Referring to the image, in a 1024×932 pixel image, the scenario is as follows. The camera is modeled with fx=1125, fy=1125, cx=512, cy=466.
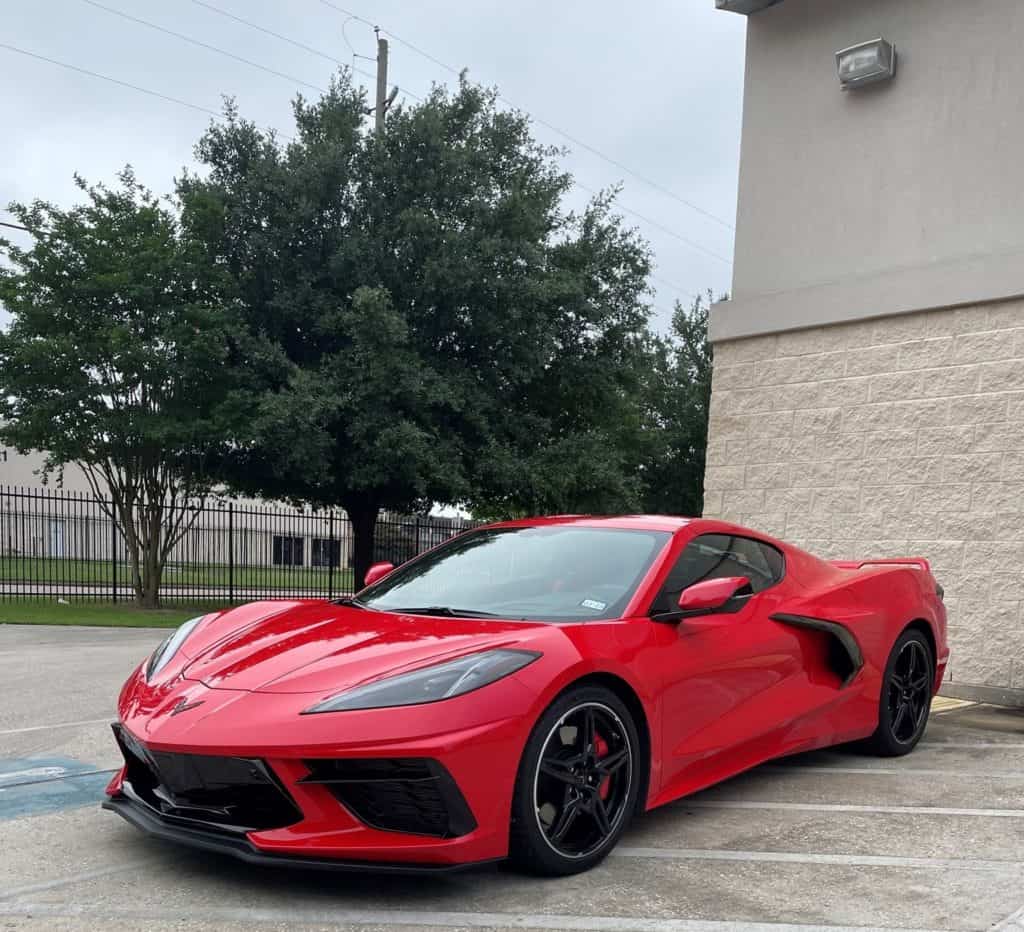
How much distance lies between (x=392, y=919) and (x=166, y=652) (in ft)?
5.57

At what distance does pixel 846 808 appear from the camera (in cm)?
493

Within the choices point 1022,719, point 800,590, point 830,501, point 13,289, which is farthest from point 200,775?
point 13,289

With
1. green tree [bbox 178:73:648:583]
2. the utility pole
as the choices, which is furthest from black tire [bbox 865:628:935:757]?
the utility pole

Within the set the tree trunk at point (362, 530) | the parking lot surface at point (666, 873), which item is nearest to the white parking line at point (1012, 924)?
the parking lot surface at point (666, 873)

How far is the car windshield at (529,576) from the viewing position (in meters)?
4.46

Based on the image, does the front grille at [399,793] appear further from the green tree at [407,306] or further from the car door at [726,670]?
the green tree at [407,306]

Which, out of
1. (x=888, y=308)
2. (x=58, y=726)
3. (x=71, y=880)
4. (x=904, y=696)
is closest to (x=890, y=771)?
(x=904, y=696)

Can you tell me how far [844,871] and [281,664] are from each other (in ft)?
6.96

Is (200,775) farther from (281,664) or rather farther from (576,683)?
(576,683)

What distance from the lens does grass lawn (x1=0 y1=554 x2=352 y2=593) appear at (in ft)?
75.8

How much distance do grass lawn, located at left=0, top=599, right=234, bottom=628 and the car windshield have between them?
11962 mm

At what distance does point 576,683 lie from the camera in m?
3.89

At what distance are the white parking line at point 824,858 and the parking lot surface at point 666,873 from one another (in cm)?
1

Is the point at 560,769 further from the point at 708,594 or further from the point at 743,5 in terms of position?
the point at 743,5
